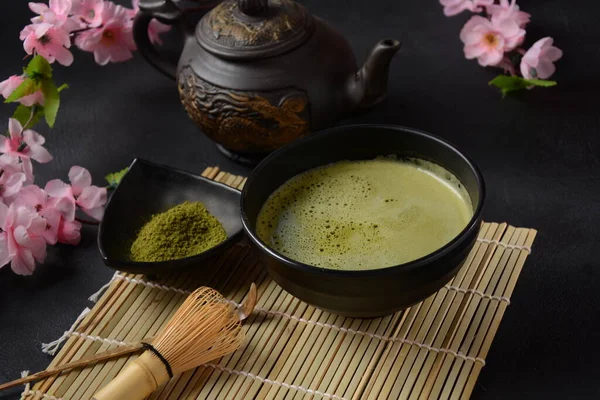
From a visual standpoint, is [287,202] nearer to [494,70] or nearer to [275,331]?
[275,331]

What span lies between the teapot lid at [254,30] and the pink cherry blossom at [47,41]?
10.0 inches

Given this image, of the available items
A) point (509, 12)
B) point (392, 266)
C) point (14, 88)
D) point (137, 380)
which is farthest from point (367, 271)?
point (509, 12)

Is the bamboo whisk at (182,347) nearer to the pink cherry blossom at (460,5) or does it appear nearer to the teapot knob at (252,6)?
the teapot knob at (252,6)

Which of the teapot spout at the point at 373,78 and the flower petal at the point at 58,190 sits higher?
the teapot spout at the point at 373,78

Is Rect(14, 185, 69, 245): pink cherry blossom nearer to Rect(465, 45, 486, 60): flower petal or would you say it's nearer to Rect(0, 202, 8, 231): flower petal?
Rect(0, 202, 8, 231): flower petal

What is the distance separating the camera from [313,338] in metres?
1.12

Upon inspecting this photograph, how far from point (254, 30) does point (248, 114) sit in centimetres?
14

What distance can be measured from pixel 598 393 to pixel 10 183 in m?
0.91

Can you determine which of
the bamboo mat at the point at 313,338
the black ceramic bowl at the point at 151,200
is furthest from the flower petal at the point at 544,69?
the black ceramic bowl at the point at 151,200

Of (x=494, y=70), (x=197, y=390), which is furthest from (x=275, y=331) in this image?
(x=494, y=70)

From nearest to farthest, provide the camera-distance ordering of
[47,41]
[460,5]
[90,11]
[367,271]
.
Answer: [367,271]
[47,41]
[90,11]
[460,5]

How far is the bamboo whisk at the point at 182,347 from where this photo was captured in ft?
3.34

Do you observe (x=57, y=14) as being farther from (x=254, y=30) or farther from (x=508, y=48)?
(x=508, y=48)

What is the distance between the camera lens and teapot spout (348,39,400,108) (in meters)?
1.34
